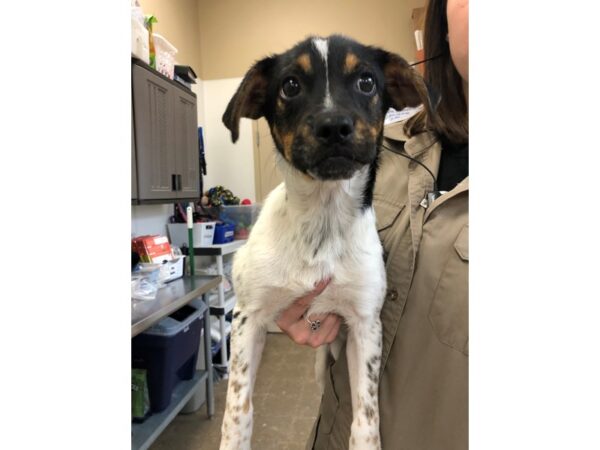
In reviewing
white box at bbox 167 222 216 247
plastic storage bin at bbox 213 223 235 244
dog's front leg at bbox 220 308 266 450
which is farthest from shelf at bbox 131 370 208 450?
dog's front leg at bbox 220 308 266 450

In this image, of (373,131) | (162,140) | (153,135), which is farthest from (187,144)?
(373,131)

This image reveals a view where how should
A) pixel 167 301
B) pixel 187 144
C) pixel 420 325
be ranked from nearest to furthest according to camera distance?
1. pixel 420 325
2. pixel 167 301
3. pixel 187 144

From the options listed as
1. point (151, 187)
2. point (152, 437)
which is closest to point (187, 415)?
point (152, 437)

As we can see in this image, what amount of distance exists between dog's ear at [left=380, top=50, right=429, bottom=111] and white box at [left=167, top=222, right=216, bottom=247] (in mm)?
3125

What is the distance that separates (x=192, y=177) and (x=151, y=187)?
2.89 ft

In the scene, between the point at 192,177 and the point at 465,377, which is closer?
the point at 465,377

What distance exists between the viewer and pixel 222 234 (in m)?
4.52

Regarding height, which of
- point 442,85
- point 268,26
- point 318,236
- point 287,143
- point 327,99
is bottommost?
point 318,236

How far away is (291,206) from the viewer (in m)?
1.35

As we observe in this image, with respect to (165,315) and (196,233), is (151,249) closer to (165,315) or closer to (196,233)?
(165,315)

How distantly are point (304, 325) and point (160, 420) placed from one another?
6.62ft

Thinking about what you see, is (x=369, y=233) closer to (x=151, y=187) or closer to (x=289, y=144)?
(x=289, y=144)

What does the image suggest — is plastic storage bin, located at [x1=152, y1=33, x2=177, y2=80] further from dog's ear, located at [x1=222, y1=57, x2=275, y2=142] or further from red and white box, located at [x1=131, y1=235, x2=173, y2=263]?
dog's ear, located at [x1=222, y1=57, x2=275, y2=142]

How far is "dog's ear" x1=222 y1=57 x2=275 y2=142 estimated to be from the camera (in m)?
1.32
